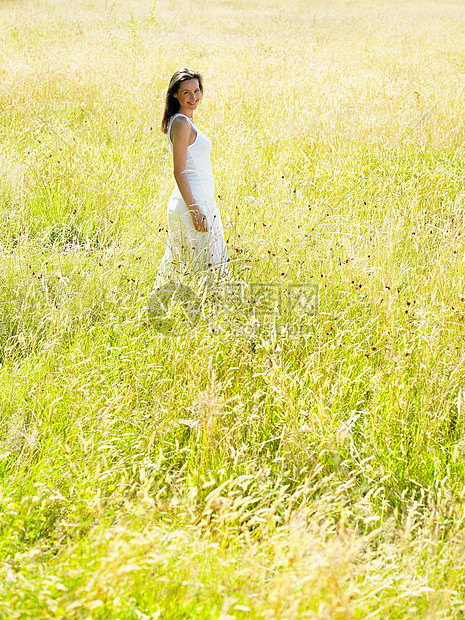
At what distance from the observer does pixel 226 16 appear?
18188 millimetres

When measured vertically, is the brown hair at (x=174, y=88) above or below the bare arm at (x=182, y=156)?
above

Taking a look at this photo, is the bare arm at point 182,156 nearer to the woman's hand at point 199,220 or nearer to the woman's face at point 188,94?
the woman's hand at point 199,220

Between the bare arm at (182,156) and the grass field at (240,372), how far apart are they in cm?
50

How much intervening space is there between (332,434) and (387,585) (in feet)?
2.30

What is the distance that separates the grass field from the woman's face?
3.03ft

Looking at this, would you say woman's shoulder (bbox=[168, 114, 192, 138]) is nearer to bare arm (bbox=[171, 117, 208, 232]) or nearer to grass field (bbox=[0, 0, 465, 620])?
bare arm (bbox=[171, 117, 208, 232])

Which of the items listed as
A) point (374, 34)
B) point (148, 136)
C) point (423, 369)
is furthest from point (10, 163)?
point (374, 34)

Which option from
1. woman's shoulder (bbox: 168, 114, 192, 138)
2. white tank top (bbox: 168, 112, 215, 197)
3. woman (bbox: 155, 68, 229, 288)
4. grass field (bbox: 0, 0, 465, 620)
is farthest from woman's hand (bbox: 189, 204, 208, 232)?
woman's shoulder (bbox: 168, 114, 192, 138)

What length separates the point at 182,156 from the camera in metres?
3.62

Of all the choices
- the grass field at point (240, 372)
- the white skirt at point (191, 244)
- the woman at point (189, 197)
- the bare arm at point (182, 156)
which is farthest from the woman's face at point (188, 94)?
the grass field at point (240, 372)

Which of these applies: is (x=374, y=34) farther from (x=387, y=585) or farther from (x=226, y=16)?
(x=387, y=585)

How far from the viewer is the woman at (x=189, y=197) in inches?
142

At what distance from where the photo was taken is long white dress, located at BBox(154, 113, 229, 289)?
3658 mm

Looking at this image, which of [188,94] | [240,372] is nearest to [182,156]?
[188,94]
